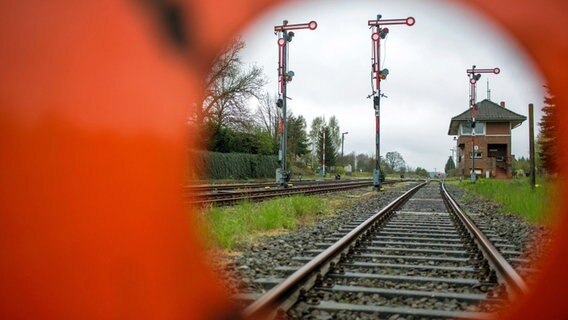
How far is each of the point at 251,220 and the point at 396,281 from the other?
11.9 ft

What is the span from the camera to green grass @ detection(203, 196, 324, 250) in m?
5.39

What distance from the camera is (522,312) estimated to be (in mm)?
2898

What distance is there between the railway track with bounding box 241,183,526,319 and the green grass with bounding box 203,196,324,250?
105cm

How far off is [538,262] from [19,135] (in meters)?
4.30

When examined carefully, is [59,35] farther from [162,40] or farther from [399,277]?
[399,277]

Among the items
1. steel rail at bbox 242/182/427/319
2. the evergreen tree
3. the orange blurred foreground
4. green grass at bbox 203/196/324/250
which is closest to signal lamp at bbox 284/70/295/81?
green grass at bbox 203/196/324/250

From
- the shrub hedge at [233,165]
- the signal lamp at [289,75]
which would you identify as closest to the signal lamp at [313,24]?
the signal lamp at [289,75]

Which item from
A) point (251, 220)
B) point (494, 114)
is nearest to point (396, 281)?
point (251, 220)

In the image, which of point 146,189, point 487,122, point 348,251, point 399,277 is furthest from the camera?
point 487,122

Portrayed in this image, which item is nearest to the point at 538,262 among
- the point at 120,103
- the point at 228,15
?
the point at 228,15

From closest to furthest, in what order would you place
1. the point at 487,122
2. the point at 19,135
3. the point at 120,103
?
the point at 19,135 < the point at 120,103 < the point at 487,122

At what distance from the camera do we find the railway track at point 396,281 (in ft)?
9.70

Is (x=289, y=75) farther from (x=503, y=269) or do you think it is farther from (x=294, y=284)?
(x=294, y=284)

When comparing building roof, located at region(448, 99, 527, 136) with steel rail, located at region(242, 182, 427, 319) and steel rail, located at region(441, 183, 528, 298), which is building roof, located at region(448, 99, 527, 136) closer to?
steel rail, located at region(441, 183, 528, 298)
